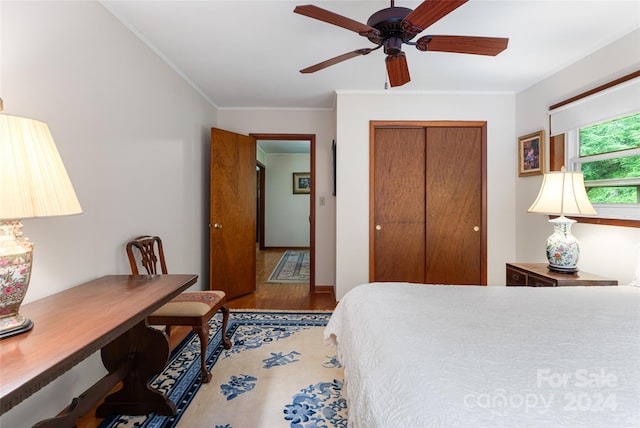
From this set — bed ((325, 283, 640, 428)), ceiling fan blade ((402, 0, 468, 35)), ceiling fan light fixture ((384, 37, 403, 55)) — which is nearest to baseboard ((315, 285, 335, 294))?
bed ((325, 283, 640, 428))

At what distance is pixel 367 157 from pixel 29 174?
2.87m

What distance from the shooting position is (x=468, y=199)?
3500 mm

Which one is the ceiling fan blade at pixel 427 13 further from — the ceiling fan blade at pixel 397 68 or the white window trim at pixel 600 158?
the white window trim at pixel 600 158

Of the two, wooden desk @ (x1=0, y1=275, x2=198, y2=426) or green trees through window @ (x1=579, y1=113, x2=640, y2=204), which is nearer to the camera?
wooden desk @ (x1=0, y1=275, x2=198, y2=426)

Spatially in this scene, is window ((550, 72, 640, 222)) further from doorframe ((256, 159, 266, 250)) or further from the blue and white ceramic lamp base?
doorframe ((256, 159, 266, 250))

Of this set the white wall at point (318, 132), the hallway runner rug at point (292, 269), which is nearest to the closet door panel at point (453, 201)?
the white wall at point (318, 132)

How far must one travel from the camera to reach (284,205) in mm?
7820

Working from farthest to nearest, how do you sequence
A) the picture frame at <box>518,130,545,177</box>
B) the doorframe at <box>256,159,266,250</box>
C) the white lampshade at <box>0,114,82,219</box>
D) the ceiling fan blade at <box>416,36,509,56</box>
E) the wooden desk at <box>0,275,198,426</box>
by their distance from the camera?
the doorframe at <box>256,159,266,250</box>
the picture frame at <box>518,130,545,177</box>
the ceiling fan blade at <box>416,36,509,56</box>
the white lampshade at <box>0,114,82,219</box>
the wooden desk at <box>0,275,198,426</box>

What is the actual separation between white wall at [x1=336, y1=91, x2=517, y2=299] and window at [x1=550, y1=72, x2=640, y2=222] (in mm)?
696

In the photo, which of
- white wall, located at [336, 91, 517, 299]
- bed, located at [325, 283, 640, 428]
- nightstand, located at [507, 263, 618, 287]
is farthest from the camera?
white wall, located at [336, 91, 517, 299]

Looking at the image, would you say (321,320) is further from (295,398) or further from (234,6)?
(234,6)

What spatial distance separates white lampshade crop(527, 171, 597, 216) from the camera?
2.21 metres

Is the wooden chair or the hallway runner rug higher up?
the wooden chair

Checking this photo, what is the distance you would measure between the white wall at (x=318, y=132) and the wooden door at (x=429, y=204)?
82 cm
